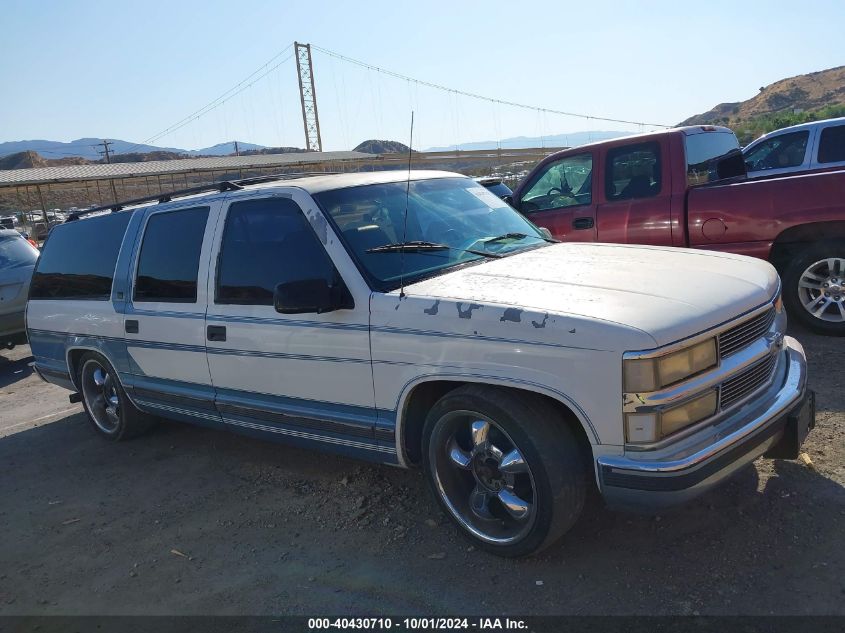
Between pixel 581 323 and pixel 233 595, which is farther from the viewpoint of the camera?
pixel 233 595

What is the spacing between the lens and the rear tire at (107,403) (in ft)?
17.2

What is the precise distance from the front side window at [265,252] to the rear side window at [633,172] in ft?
13.1

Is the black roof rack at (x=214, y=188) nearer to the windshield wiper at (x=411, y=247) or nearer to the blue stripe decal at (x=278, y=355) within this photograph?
the blue stripe decal at (x=278, y=355)

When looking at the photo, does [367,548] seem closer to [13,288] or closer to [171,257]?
[171,257]

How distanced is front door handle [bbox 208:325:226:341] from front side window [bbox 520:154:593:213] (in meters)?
4.19

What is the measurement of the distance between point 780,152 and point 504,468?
351 inches

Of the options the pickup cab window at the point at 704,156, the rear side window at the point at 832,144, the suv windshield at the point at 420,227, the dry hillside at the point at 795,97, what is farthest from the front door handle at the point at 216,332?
the dry hillside at the point at 795,97

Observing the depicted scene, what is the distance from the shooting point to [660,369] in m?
2.61

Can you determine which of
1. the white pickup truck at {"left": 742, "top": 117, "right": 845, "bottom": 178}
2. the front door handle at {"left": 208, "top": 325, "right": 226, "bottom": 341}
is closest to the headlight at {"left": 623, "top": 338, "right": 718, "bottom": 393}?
the front door handle at {"left": 208, "top": 325, "right": 226, "bottom": 341}

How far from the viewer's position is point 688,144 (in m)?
6.41

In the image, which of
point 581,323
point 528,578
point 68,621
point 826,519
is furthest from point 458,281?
point 68,621

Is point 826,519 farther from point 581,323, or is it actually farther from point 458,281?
point 458,281

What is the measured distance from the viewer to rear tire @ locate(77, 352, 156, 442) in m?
5.25

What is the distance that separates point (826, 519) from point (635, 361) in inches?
59.3
